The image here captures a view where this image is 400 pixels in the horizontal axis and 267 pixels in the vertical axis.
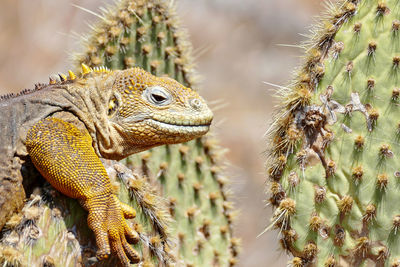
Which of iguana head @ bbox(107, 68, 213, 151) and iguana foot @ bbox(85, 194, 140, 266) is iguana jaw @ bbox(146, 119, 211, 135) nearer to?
iguana head @ bbox(107, 68, 213, 151)

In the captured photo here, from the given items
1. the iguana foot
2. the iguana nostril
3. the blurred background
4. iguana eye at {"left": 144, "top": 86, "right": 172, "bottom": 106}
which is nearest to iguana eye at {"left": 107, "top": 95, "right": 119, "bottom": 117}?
iguana eye at {"left": 144, "top": 86, "right": 172, "bottom": 106}

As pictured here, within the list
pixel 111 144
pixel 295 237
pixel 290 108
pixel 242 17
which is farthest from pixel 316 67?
pixel 242 17

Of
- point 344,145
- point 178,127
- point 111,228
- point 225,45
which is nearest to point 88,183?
point 111,228

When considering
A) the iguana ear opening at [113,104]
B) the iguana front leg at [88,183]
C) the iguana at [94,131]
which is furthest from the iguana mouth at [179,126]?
the iguana front leg at [88,183]

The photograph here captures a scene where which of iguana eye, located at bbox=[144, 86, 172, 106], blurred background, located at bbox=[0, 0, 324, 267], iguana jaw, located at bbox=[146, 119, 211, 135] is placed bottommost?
blurred background, located at bbox=[0, 0, 324, 267]

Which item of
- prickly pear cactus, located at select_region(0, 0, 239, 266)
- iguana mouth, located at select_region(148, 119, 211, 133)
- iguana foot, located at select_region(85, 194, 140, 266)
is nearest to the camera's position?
iguana foot, located at select_region(85, 194, 140, 266)

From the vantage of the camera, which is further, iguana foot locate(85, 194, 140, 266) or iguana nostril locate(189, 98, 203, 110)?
iguana nostril locate(189, 98, 203, 110)

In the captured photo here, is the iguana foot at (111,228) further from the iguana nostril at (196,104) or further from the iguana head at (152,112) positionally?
the iguana nostril at (196,104)

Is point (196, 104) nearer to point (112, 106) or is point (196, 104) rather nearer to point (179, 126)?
point (179, 126)
